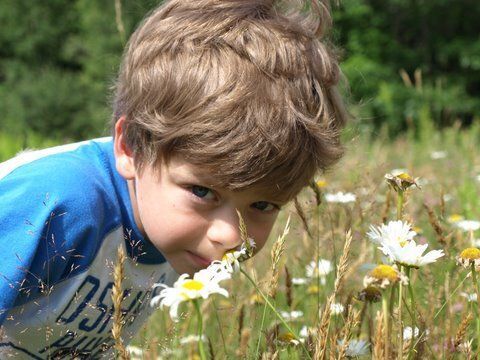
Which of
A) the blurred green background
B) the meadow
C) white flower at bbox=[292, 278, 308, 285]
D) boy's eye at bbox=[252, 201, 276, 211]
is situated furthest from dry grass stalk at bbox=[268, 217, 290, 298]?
the blurred green background

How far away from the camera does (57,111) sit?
15344 millimetres

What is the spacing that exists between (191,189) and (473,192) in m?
1.74

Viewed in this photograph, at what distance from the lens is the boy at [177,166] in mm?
1349

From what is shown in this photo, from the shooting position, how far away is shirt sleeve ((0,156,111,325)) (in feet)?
4.32

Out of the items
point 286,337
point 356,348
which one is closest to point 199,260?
point 286,337

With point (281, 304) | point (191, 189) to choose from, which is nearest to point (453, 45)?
point (281, 304)

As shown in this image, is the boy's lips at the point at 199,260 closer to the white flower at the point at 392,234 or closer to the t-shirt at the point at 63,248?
the t-shirt at the point at 63,248

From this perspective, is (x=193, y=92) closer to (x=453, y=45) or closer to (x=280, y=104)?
(x=280, y=104)

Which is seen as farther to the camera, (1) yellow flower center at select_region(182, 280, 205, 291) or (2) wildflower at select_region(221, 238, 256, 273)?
(2) wildflower at select_region(221, 238, 256, 273)

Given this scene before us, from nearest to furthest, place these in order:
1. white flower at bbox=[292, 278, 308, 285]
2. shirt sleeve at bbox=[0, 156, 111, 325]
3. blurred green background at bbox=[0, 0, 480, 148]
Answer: shirt sleeve at bbox=[0, 156, 111, 325] → white flower at bbox=[292, 278, 308, 285] → blurred green background at bbox=[0, 0, 480, 148]

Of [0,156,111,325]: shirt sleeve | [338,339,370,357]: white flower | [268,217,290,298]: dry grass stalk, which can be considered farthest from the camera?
[0,156,111,325]: shirt sleeve

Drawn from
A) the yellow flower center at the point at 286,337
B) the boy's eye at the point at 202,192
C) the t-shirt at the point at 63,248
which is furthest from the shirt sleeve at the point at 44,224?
the yellow flower center at the point at 286,337

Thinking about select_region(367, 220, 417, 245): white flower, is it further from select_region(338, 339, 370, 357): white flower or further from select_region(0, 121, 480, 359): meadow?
select_region(338, 339, 370, 357): white flower

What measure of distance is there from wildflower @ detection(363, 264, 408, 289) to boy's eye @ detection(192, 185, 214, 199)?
0.43 m
